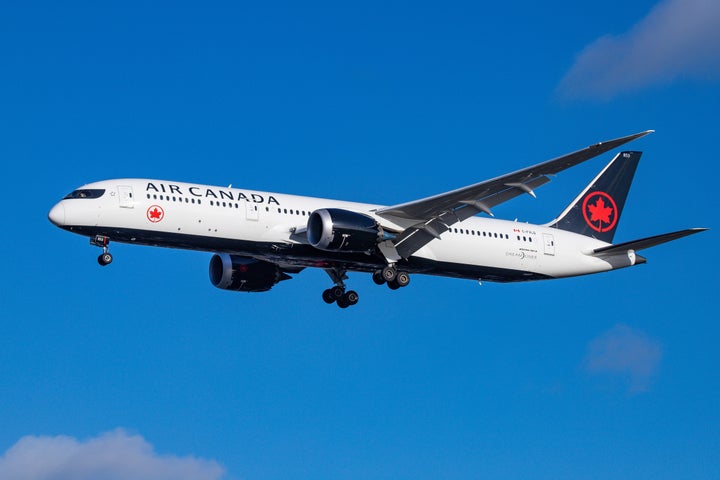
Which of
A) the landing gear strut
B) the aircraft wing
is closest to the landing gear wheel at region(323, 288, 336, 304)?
the landing gear strut

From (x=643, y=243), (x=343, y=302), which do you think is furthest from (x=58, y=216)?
(x=643, y=243)

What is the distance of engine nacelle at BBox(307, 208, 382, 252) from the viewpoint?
48500 millimetres

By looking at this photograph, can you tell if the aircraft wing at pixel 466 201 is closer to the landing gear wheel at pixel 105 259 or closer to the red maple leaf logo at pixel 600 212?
the red maple leaf logo at pixel 600 212

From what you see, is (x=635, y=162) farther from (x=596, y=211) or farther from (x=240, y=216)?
(x=240, y=216)

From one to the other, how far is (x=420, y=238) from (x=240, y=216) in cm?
825

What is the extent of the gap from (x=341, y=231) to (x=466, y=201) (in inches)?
214

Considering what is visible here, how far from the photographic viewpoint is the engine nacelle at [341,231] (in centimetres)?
4850

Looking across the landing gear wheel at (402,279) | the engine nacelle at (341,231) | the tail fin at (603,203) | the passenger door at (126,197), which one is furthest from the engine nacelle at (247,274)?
the tail fin at (603,203)

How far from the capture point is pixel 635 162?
61156 mm

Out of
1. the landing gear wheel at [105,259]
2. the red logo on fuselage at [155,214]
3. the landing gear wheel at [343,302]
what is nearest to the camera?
the red logo on fuselage at [155,214]

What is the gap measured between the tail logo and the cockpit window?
24.8 meters

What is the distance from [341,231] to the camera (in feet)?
160

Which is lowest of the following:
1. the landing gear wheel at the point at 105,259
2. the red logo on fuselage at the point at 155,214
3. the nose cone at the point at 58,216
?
the landing gear wheel at the point at 105,259

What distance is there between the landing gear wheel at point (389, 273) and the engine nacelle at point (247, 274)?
20.9 ft
